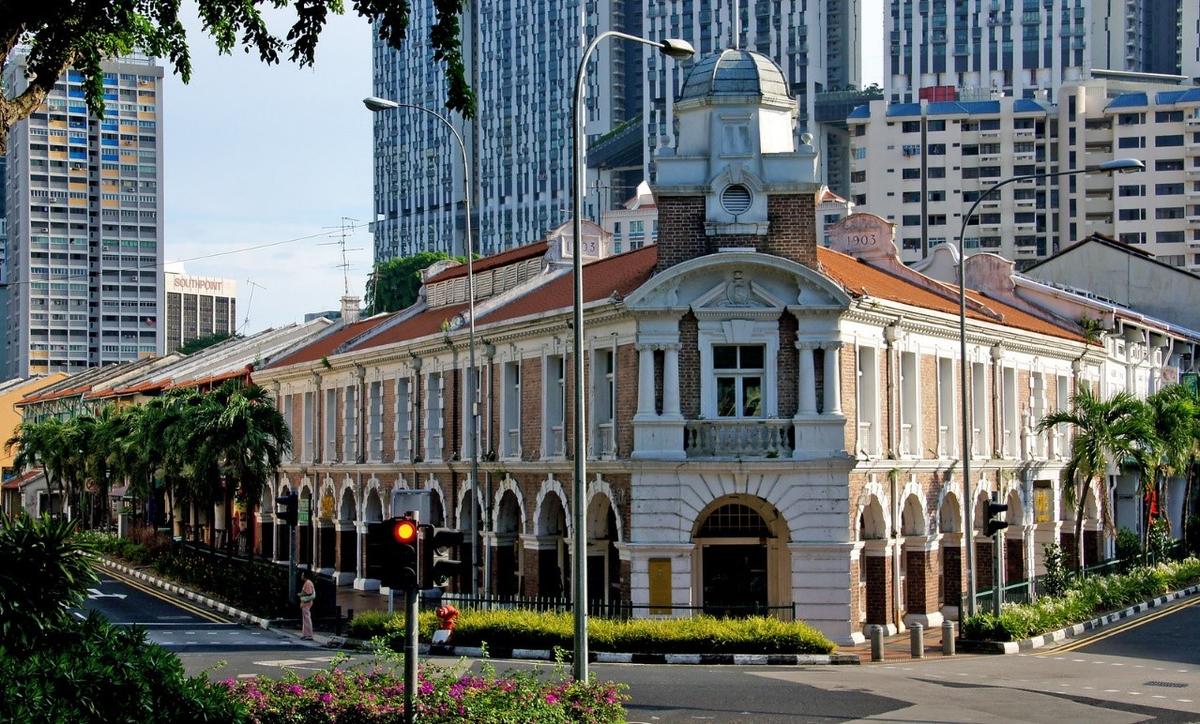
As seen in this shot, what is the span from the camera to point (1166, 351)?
2618 inches

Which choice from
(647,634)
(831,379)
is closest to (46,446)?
(831,379)

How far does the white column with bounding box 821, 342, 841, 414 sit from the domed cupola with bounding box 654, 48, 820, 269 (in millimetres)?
2088

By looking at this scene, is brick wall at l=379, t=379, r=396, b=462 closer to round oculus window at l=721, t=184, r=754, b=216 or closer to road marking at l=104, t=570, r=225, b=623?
road marking at l=104, t=570, r=225, b=623

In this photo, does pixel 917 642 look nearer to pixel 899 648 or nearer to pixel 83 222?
pixel 899 648

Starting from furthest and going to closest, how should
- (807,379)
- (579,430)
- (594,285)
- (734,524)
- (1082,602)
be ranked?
(594,285), (1082,602), (734,524), (807,379), (579,430)

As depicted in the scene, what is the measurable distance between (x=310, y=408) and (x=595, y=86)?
124035 mm

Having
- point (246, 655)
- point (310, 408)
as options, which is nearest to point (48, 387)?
point (310, 408)

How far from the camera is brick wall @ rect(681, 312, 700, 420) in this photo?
124 feet

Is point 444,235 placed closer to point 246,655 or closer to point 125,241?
point 125,241

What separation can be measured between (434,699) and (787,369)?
1938 cm

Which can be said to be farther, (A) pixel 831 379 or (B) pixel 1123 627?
(B) pixel 1123 627

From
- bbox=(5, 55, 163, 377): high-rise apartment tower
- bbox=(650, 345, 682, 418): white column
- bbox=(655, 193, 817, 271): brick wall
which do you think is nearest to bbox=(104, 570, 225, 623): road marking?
bbox=(650, 345, 682, 418): white column

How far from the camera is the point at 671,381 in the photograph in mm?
37562

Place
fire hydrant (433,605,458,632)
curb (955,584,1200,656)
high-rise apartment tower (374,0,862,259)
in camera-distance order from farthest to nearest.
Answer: high-rise apartment tower (374,0,862,259) → curb (955,584,1200,656) → fire hydrant (433,605,458,632)
